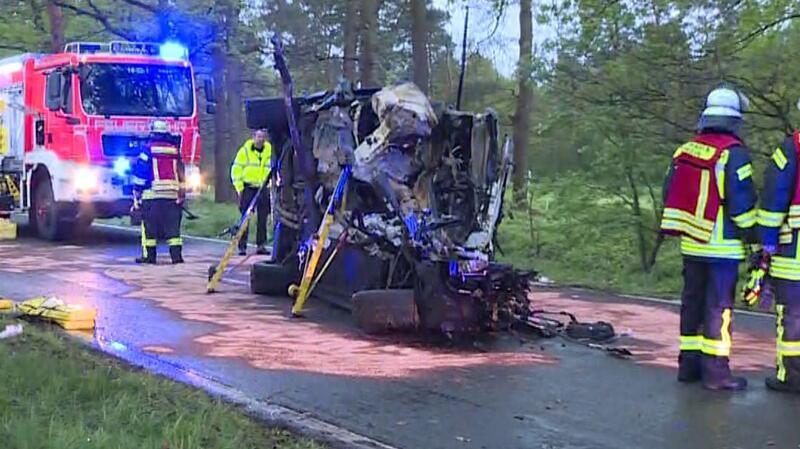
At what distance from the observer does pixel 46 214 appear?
1705cm

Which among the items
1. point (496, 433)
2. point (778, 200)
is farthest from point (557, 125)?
point (496, 433)

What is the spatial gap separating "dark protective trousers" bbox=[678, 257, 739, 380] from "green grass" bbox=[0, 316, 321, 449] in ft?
9.25

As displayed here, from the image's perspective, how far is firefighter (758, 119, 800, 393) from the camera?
641 centimetres

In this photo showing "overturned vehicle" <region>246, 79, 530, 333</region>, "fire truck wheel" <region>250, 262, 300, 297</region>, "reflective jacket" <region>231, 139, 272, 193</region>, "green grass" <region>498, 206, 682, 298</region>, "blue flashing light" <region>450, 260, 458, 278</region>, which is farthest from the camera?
"reflective jacket" <region>231, 139, 272, 193</region>

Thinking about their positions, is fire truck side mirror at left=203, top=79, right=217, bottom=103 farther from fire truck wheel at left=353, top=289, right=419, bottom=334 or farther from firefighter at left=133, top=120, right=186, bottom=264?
fire truck wheel at left=353, top=289, right=419, bottom=334

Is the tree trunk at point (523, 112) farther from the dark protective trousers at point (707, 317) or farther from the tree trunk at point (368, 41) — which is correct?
the dark protective trousers at point (707, 317)

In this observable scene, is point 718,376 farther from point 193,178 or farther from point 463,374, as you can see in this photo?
point 193,178

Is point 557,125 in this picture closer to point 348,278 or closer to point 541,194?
point 541,194

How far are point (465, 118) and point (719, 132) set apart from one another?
321 centimetres

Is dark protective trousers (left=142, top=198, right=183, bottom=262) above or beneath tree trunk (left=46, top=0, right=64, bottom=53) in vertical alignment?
beneath

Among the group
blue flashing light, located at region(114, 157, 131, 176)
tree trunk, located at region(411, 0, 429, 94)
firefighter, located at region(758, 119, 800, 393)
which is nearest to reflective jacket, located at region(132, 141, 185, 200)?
blue flashing light, located at region(114, 157, 131, 176)

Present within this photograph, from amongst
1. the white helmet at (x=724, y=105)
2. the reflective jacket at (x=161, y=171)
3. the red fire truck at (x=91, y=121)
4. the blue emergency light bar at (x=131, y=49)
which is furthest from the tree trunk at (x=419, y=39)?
the white helmet at (x=724, y=105)

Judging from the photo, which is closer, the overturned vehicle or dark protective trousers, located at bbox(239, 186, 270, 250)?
the overturned vehicle

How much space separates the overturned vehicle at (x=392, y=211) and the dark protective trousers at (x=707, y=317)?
1.74 meters
